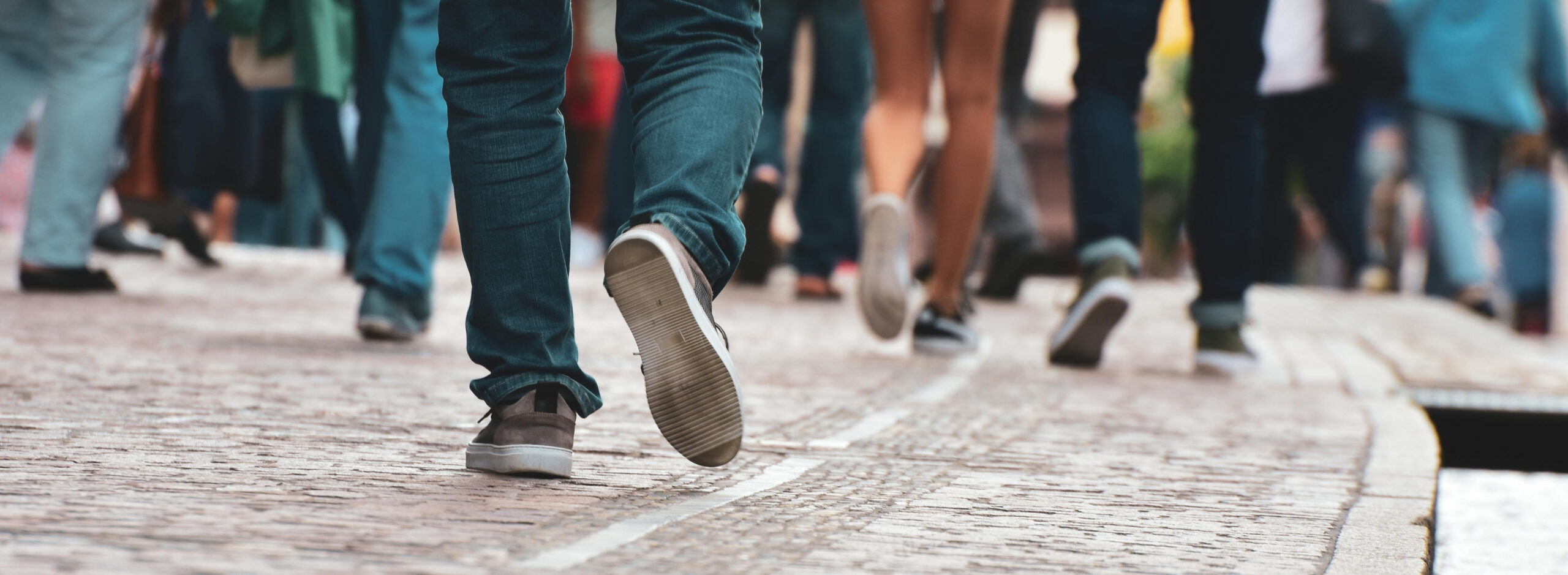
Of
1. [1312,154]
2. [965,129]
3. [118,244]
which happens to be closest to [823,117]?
[965,129]

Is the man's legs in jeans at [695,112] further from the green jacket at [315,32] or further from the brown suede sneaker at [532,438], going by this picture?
the green jacket at [315,32]

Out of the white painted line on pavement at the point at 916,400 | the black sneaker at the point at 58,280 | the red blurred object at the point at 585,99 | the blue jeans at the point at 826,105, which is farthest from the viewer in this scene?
the red blurred object at the point at 585,99

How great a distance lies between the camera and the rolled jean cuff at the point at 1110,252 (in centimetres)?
464

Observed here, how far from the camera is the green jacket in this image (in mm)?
4949

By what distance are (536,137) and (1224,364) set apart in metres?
2.79

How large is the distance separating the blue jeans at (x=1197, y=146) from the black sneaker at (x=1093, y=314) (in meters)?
0.08

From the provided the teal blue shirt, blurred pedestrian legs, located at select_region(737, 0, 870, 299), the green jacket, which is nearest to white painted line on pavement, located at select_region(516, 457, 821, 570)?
the green jacket

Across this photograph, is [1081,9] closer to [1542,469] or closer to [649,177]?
[1542,469]

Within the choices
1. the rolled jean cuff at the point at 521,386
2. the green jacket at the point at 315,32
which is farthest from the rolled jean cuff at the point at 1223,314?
the rolled jean cuff at the point at 521,386

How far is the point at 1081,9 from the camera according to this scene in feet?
15.8

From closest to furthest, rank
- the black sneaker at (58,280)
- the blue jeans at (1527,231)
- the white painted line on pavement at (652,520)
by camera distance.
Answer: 1. the white painted line on pavement at (652,520)
2. the black sneaker at (58,280)
3. the blue jeans at (1527,231)

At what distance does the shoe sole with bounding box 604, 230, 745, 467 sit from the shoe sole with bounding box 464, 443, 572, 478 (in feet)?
0.71

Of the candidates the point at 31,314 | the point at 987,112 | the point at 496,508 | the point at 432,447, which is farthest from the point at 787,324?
the point at 496,508

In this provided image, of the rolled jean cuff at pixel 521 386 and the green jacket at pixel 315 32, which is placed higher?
the green jacket at pixel 315 32
